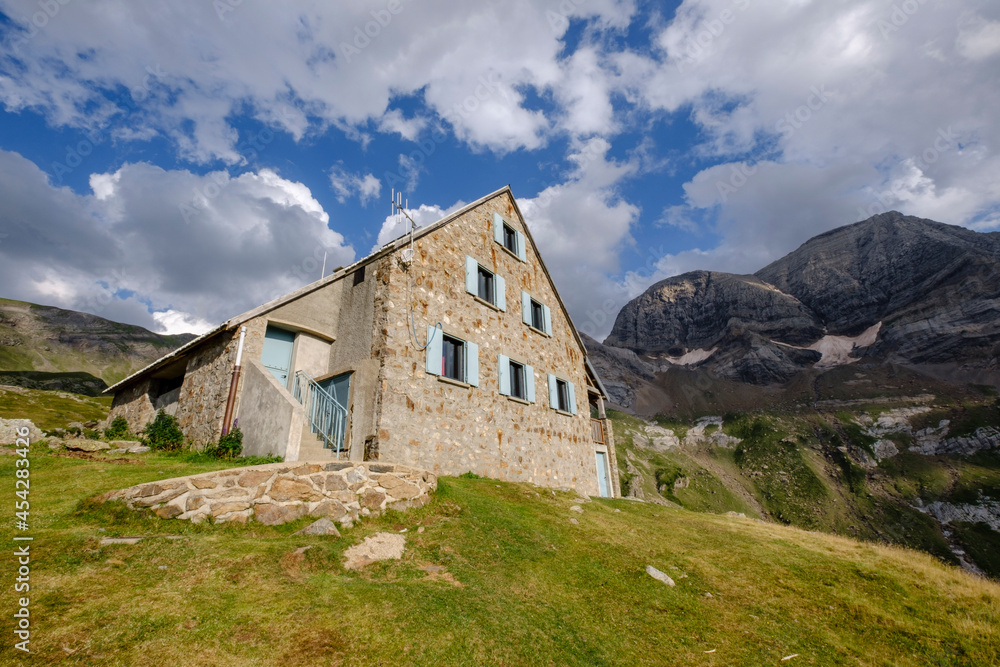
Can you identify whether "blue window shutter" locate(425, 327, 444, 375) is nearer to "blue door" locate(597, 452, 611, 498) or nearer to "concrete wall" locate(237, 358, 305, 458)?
"concrete wall" locate(237, 358, 305, 458)

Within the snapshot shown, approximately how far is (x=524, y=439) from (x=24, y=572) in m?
11.9

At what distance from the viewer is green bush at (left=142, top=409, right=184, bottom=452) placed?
12047 mm

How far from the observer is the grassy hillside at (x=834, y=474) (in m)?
49.7

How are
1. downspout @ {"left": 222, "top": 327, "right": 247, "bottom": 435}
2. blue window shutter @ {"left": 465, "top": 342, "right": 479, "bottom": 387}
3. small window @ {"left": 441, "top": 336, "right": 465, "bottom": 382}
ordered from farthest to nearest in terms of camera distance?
blue window shutter @ {"left": 465, "top": 342, "right": 479, "bottom": 387} < small window @ {"left": 441, "top": 336, "right": 465, "bottom": 382} < downspout @ {"left": 222, "top": 327, "right": 247, "bottom": 435}

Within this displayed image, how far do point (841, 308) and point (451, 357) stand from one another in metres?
118

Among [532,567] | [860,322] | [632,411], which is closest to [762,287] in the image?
[860,322]

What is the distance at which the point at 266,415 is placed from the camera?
10094 mm

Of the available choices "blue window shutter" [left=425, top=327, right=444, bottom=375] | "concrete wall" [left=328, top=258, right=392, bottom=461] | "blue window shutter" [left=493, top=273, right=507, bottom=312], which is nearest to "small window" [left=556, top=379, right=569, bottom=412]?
"blue window shutter" [left=493, top=273, right=507, bottom=312]

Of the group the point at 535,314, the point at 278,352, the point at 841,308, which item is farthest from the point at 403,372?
the point at 841,308

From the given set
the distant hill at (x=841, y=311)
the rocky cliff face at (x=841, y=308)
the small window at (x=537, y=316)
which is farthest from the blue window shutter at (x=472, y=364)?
the rocky cliff face at (x=841, y=308)

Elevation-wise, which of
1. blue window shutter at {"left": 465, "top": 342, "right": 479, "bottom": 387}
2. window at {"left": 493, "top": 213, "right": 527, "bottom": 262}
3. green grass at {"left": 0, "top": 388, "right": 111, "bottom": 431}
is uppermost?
window at {"left": 493, "top": 213, "right": 527, "bottom": 262}

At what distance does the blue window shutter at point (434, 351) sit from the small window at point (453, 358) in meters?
0.28

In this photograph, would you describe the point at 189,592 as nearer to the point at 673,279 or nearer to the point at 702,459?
the point at 702,459

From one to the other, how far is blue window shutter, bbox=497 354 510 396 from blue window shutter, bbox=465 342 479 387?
117 cm
